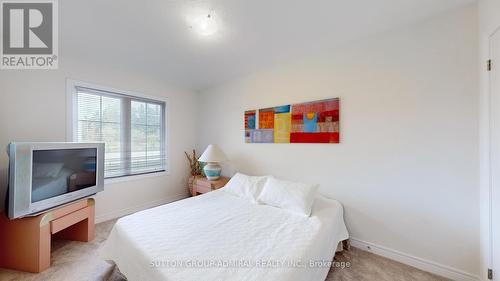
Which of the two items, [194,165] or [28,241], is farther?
[194,165]

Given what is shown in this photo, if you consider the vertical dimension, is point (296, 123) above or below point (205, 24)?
below

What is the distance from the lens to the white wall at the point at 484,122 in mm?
1337

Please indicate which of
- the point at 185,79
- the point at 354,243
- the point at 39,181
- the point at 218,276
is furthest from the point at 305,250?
the point at 185,79

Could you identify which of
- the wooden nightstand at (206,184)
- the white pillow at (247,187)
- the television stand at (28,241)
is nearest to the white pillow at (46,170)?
the television stand at (28,241)

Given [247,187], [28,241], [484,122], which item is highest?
[484,122]

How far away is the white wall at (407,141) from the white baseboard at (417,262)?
0.02 m

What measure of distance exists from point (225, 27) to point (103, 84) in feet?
6.80

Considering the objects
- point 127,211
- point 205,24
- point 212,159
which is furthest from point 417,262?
point 127,211

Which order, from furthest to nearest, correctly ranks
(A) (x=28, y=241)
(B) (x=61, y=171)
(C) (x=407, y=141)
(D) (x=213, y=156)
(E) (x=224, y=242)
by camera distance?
1. (D) (x=213, y=156)
2. (B) (x=61, y=171)
3. (C) (x=407, y=141)
4. (A) (x=28, y=241)
5. (E) (x=224, y=242)

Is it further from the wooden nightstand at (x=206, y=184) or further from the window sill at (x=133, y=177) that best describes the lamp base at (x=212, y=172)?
the window sill at (x=133, y=177)

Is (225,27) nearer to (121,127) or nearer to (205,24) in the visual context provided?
(205,24)

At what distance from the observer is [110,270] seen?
1687 mm

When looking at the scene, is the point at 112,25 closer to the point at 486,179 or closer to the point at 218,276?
the point at 218,276

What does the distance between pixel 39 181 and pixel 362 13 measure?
3.40m
